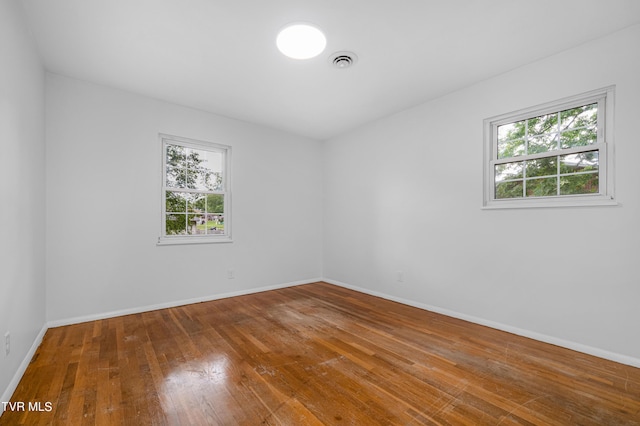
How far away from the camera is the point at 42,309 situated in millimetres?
2689

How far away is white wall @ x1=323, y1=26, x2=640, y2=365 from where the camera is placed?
221cm

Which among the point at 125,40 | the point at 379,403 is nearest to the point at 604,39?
the point at 379,403

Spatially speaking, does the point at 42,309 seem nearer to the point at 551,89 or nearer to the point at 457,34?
the point at 457,34

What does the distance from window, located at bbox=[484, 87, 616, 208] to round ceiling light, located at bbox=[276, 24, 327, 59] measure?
2.00 meters

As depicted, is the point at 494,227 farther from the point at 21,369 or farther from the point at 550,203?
the point at 21,369

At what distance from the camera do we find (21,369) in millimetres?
1961

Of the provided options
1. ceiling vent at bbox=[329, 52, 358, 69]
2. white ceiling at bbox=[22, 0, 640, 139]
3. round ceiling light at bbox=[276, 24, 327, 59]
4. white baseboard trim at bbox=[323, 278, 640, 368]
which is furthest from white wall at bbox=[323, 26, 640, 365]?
round ceiling light at bbox=[276, 24, 327, 59]

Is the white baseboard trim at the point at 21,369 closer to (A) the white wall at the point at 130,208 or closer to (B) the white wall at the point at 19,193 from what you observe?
(B) the white wall at the point at 19,193

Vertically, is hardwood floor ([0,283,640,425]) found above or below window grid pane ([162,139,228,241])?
below

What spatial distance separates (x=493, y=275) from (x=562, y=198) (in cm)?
95

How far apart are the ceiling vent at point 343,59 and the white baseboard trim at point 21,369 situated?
3369mm

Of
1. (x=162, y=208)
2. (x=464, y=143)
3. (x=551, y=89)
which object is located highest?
(x=551, y=89)

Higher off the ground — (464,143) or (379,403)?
(464,143)

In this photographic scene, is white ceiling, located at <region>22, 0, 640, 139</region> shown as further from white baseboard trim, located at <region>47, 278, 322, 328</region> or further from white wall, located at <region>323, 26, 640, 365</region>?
white baseboard trim, located at <region>47, 278, 322, 328</region>
